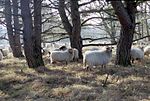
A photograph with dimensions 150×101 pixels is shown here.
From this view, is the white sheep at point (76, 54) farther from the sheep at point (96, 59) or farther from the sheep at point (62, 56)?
the sheep at point (96, 59)

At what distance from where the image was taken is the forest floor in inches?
352

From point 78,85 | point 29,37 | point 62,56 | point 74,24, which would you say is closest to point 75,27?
point 74,24

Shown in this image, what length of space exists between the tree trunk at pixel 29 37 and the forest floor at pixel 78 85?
124 cm

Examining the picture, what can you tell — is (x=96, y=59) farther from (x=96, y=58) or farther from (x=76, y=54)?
(x=76, y=54)

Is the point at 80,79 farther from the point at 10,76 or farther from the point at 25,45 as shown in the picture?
the point at 25,45

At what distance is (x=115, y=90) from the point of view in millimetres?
9242

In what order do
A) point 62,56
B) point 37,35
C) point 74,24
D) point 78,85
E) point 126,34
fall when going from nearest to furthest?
point 78,85 < point 126,34 < point 37,35 < point 62,56 < point 74,24

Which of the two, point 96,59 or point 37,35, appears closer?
point 96,59

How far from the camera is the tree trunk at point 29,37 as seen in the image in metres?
13.7

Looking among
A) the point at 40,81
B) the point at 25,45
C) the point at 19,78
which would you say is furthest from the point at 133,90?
the point at 25,45

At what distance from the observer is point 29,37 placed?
1387cm

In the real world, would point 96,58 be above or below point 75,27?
below

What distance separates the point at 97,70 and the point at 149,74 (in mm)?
1876

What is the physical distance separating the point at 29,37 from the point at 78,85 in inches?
180
